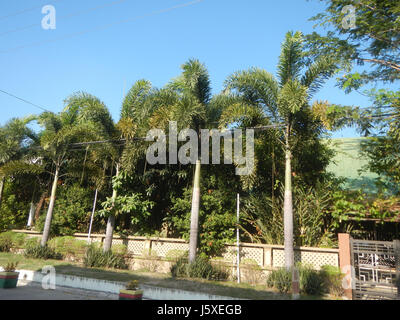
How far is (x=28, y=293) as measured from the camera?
25.0 feet

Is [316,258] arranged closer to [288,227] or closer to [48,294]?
[288,227]

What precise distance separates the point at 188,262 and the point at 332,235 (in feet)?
17.0

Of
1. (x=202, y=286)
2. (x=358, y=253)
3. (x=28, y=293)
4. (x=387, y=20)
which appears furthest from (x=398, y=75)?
(x=28, y=293)

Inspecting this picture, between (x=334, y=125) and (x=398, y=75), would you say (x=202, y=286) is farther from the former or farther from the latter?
(x=398, y=75)

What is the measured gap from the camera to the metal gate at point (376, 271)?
7.50 m

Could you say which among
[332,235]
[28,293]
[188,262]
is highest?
[332,235]

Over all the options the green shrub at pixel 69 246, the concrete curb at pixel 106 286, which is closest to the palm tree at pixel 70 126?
the green shrub at pixel 69 246

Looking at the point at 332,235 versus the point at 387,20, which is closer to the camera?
the point at 387,20

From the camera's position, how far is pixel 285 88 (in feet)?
29.9

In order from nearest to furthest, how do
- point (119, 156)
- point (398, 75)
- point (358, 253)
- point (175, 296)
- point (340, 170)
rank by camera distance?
Result: point (175, 296), point (358, 253), point (398, 75), point (119, 156), point (340, 170)

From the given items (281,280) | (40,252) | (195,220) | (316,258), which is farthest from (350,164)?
(40,252)

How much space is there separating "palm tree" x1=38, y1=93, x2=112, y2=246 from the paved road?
201 inches

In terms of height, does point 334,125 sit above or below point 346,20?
below

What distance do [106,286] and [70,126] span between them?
26.4ft
